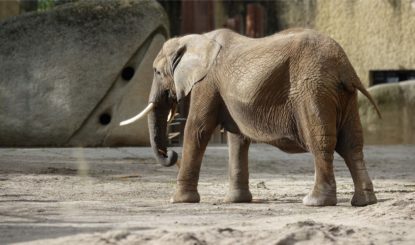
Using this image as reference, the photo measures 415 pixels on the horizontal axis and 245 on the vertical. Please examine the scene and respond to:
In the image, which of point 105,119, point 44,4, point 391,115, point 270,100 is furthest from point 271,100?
point 44,4

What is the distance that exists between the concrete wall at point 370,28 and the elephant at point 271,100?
1161cm

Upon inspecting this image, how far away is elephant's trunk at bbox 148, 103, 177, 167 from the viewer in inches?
469

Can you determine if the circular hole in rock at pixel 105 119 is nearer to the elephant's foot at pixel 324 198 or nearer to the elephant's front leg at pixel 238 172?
the elephant's front leg at pixel 238 172

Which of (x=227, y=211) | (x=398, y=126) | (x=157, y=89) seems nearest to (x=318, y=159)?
(x=227, y=211)

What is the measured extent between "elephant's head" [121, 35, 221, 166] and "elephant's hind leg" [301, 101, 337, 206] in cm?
130

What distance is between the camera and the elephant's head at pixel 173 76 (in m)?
11.3

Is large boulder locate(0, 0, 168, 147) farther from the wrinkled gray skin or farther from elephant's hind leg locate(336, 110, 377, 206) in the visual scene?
elephant's hind leg locate(336, 110, 377, 206)

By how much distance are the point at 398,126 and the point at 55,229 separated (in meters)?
12.6

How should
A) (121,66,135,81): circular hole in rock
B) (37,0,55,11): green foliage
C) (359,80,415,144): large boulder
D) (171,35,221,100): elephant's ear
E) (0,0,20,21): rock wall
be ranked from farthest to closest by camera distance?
(37,0,55,11): green foliage < (0,0,20,21): rock wall < (359,80,415,144): large boulder < (121,66,135,81): circular hole in rock < (171,35,221,100): elephant's ear

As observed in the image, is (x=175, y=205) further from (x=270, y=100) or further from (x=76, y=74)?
(x=76, y=74)

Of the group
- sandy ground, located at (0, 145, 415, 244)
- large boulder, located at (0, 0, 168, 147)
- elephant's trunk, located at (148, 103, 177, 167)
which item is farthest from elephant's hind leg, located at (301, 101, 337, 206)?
large boulder, located at (0, 0, 168, 147)

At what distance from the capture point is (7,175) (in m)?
13.9

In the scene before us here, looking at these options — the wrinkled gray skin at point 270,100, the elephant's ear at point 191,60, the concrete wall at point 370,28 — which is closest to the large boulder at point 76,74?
the concrete wall at point 370,28

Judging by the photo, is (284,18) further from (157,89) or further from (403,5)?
(157,89)
